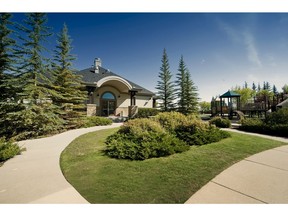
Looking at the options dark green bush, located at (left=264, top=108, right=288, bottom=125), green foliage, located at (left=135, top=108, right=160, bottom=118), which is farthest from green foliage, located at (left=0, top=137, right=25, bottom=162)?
dark green bush, located at (left=264, top=108, right=288, bottom=125)

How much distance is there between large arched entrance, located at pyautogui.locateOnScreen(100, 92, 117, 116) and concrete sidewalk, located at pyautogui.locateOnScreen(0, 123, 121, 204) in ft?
44.7

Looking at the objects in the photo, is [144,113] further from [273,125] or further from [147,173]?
[147,173]

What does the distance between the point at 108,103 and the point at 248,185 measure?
17980mm

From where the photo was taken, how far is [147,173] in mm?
4051

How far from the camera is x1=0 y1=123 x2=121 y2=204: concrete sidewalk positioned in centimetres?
318

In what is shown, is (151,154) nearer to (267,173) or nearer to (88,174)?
(88,174)

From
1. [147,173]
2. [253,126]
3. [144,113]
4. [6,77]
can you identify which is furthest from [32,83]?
[253,126]

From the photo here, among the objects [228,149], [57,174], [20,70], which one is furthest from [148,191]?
[20,70]

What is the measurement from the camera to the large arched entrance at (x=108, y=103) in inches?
767

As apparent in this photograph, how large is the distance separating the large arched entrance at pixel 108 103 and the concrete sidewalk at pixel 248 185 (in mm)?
16913

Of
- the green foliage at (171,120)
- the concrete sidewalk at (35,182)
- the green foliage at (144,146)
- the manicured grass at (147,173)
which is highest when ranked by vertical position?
the green foliage at (171,120)

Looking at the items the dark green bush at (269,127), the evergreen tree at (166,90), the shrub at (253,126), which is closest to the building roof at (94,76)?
the evergreen tree at (166,90)

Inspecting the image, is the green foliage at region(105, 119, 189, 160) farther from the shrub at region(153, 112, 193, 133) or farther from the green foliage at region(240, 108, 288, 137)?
the green foliage at region(240, 108, 288, 137)

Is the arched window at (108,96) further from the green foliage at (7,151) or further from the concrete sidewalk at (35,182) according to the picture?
the concrete sidewalk at (35,182)
